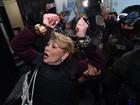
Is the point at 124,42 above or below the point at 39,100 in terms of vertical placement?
below

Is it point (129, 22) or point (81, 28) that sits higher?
point (81, 28)

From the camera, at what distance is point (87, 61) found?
1.75 meters

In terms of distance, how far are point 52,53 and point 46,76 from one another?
0.16 meters

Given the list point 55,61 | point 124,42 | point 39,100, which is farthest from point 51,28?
point 124,42

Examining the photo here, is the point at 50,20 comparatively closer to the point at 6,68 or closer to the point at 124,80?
the point at 124,80

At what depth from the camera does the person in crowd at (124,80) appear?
1.78m

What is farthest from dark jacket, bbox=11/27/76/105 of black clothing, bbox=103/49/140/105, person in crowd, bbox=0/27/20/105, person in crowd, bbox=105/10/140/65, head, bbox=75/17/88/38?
person in crowd, bbox=105/10/140/65

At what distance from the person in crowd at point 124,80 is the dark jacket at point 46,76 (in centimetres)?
45

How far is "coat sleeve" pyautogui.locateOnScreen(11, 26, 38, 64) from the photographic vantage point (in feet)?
5.05

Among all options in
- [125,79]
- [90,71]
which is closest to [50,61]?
[90,71]

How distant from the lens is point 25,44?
61.6 inches

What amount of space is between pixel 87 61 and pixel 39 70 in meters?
0.38

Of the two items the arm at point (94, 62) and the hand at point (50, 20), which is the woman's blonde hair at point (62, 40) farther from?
the arm at point (94, 62)

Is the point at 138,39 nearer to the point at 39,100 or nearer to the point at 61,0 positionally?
the point at 39,100
